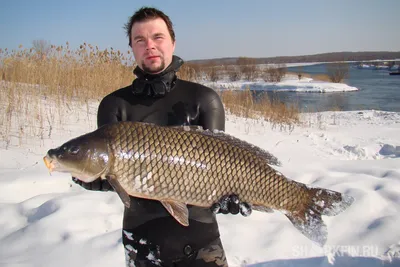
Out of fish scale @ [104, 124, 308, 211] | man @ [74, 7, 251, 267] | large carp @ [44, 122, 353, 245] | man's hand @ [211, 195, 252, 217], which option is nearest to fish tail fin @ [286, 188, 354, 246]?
large carp @ [44, 122, 353, 245]

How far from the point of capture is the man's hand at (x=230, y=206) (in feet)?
6.10

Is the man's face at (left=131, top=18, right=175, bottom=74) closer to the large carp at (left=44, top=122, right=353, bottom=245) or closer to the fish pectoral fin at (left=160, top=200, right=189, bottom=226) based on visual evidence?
the large carp at (left=44, top=122, right=353, bottom=245)

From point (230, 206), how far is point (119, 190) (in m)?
0.62

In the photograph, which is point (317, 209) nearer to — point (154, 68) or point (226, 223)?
point (154, 68)

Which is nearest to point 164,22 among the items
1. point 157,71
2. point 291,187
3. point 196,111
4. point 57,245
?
point 157,71

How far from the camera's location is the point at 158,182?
1.83m

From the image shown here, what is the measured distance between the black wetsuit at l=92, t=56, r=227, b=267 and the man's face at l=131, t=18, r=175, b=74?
0.22ft

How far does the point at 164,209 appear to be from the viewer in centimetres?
212

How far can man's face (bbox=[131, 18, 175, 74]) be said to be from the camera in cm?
215

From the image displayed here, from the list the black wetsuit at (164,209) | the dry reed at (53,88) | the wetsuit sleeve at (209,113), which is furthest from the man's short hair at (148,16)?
the dry reed at (53,88)

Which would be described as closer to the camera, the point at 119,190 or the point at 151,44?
the point at 119,190

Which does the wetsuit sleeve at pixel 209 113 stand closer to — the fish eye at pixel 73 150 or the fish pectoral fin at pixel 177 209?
the fish pectoral fin at pixel 177 209

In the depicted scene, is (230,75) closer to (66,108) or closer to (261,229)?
(66,108)

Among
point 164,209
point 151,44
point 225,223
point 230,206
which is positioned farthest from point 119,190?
point 225,223
